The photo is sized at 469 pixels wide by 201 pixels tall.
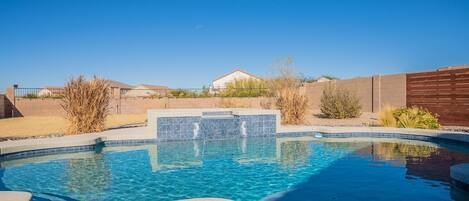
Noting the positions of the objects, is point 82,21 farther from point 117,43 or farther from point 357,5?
point 357,5

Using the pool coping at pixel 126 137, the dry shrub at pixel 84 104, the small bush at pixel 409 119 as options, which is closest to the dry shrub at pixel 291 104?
the pool coping at pixel 126 137

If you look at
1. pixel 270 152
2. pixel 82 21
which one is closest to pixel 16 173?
A: pixel 270 152

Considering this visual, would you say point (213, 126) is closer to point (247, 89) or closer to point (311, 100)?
point (247, 89)

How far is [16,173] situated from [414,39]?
→ 67.2 ft

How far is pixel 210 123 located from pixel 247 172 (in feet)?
13.9

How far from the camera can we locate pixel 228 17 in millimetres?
22500

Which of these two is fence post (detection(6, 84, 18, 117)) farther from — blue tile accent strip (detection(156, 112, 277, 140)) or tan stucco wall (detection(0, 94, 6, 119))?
blue tile accent strip (detection(156, 112, 277, 140))

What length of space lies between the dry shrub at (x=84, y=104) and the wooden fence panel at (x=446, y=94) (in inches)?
427

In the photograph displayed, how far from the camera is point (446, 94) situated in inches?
466

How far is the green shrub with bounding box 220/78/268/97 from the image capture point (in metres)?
23.5

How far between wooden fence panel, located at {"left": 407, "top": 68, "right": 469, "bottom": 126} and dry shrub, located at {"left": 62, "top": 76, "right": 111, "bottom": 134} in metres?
10.8

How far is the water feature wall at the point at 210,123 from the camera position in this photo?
970cm

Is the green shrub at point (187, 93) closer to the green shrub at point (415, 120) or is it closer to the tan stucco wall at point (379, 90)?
the tan stucco wall at point (379, 90)

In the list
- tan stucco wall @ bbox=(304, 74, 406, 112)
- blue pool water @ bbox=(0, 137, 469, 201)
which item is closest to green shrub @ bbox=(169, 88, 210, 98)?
tan stucco wall @ bbox=(304, 74, 406, 112)
